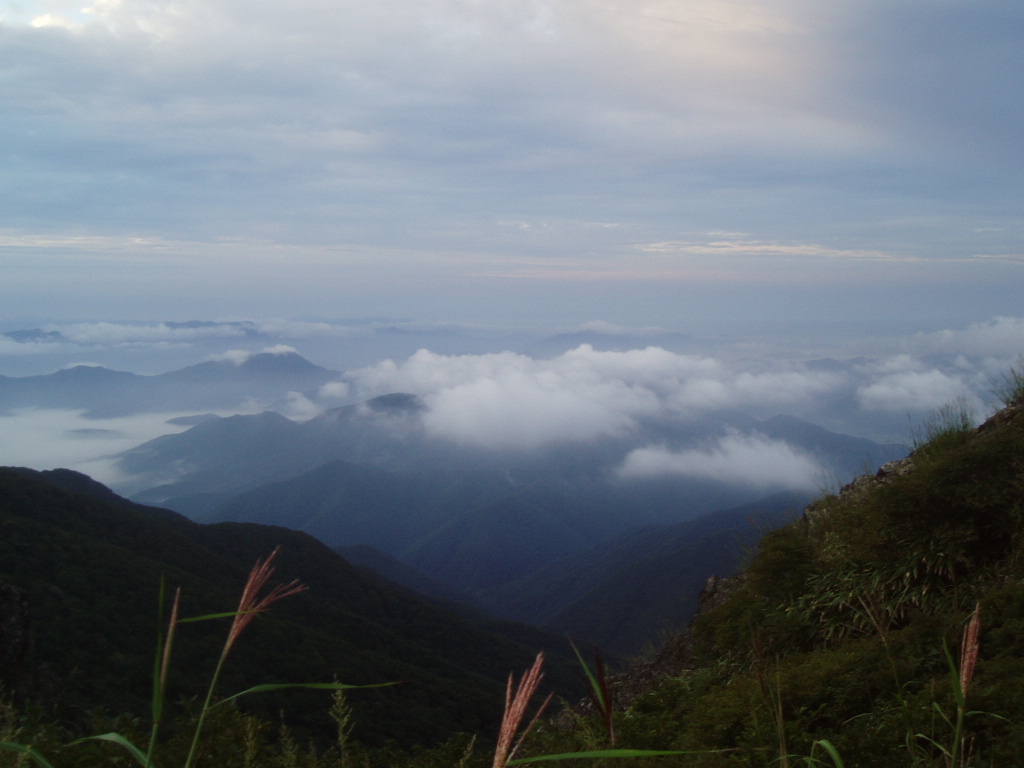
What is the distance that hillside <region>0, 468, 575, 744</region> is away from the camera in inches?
639

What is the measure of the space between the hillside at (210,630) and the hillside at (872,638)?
3.80 m

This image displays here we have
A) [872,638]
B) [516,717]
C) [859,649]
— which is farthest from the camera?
[872,638]

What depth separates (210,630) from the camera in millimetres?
26625

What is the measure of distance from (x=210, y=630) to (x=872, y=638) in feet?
91.1

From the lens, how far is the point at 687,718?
14.3 ft

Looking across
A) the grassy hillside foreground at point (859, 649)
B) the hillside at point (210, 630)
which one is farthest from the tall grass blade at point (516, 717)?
the hillside at point (210, 630)

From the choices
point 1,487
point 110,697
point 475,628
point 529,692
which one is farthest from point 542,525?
point 529,692

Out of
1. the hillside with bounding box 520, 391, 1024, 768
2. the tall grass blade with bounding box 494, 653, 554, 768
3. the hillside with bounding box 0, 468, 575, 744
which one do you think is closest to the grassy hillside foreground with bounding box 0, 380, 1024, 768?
the hillside with bounding box 520, 391, 1024, 768

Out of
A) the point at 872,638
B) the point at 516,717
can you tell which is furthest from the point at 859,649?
the point at 516,717

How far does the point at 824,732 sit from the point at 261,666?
80.4 ft

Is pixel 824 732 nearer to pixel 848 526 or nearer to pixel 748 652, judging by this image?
pixel 748 652

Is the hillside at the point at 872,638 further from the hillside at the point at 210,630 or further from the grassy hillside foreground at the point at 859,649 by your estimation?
the hillside at the point at 210,630

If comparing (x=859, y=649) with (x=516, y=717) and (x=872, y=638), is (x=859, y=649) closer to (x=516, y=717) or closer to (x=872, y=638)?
(x=872, y=638)

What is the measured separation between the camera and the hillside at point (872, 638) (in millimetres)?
3348
